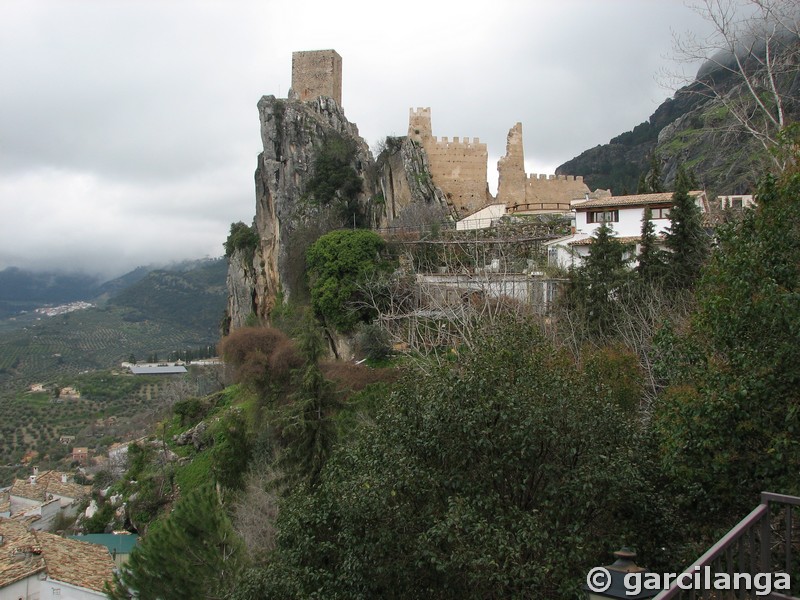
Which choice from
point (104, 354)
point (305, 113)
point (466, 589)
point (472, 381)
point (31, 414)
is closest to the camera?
point (466, 589)

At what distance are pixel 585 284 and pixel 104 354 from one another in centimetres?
12213

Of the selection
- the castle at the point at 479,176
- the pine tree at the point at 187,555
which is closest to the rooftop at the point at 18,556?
the pine tree at the point at 187,555

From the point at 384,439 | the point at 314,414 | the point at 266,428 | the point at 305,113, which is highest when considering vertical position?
the point at 305,113

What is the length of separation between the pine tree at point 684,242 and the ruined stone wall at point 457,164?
20.4 meters

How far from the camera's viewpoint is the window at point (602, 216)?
2794 centimetres

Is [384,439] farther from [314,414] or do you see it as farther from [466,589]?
[314,414]

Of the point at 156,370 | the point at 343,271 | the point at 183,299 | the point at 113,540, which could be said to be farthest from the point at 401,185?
the point at 183,299

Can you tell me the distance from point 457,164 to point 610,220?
1662 centimetres

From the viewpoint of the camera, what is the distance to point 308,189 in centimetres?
4228

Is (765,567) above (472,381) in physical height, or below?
below

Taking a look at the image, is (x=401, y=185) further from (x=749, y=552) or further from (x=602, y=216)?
(x=749, y=552)

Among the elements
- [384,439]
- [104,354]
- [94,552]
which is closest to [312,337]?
[384,439]

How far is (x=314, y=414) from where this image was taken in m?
17.1

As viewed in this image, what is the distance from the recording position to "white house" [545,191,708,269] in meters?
26.8
